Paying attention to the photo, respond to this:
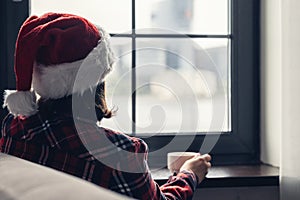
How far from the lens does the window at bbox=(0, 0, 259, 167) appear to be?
67.8 inches

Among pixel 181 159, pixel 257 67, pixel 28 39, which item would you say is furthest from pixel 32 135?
pixel 257 67

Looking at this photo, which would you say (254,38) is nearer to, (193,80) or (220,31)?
(220,31)

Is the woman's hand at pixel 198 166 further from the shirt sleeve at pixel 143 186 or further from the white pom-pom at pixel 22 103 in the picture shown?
the white pom-pom at pixel 22 103

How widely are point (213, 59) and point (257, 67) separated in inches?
5.3

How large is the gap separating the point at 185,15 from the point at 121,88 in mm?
302

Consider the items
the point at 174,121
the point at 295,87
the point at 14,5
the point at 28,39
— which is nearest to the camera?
the point at 28,39

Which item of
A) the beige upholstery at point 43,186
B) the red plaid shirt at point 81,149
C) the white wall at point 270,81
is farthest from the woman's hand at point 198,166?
the beige upholstery at point 43,186

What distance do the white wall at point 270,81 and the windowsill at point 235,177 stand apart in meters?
0.08

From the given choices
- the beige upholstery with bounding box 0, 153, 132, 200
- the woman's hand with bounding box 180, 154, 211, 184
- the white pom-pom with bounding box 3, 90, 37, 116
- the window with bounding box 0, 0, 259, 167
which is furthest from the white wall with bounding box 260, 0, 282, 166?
the beige upholstery with bounding box 0, 153, 132, 200

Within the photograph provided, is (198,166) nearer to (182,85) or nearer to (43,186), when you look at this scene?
(182,85)

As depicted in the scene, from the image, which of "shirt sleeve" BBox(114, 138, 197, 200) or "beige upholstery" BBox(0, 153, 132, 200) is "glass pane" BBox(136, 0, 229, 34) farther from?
"beige upholstery" BBox(0, 153, 132, 200)

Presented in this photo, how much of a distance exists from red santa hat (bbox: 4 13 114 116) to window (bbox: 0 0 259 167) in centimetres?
53

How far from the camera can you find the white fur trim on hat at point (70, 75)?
1.15 meters

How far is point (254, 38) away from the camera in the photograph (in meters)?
1.76
